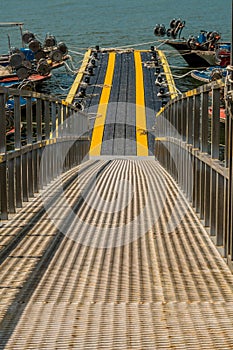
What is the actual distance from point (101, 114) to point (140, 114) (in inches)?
54.6

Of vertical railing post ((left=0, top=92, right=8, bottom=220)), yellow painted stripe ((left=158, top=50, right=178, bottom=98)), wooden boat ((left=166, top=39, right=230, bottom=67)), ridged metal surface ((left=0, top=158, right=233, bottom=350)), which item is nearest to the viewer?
ridged metal surface ((left=0, top=158, right=233, bottom=350))

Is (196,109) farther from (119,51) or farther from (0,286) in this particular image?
(119,51)

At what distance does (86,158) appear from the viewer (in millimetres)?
17688

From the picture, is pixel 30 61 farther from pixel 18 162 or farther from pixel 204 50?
pixel 18 162

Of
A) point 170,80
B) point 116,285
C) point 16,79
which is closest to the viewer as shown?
point 116,285

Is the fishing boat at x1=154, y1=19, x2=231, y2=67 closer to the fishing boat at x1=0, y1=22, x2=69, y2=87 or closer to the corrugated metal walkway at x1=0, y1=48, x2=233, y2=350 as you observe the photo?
the fishing boat at x1=0, y1=22, x2=69, y2=87

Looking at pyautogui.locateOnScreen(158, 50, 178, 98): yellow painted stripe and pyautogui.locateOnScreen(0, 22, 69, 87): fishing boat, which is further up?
pyautogui.locateOnScreen(0, 22, 69, 87): fishing boat

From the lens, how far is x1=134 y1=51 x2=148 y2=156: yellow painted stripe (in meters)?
21.9

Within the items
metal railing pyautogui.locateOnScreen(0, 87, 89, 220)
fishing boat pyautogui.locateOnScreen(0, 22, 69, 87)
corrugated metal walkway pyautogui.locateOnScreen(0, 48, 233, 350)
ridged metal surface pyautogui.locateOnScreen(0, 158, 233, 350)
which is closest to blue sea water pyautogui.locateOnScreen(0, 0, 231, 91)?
fishing boat pyautogui.locateOnScreen(0, 22, 69, 87)

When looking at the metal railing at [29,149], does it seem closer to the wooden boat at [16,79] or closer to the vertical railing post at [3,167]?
the vertical railing post at [3,167]

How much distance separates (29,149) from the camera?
709cm

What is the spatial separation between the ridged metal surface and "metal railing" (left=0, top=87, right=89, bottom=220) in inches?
12.0

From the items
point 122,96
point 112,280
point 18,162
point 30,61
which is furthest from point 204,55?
point 112,280

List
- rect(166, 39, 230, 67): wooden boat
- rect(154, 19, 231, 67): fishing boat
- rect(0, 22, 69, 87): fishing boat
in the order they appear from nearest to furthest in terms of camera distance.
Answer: rect(0, 22, 69, 87): fishing boat, rect(166, 39, 230, 67): wooden boat, rect(154, 19, 231, 67): fishing boat
